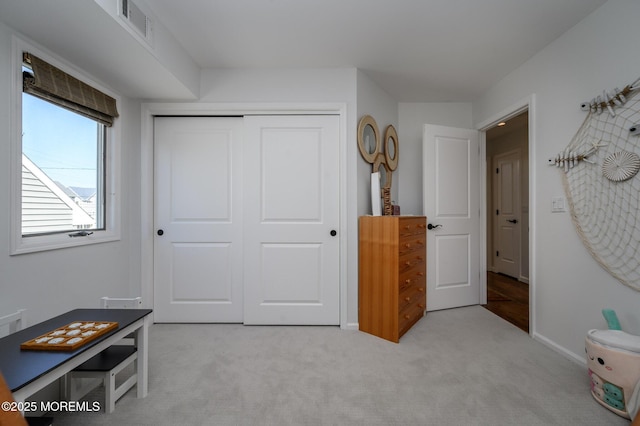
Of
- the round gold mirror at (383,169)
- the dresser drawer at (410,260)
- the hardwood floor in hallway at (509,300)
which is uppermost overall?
the round gold mirror at (383,169)

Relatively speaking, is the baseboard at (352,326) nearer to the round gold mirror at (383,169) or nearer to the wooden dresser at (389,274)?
the wooden dresser at (389,274)

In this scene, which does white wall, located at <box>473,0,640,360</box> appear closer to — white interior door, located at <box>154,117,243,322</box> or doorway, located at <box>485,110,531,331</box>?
doorway, located at <box>485,110,531,331</box>

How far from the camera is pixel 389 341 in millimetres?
2189

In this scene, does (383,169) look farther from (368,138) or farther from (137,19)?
(137,19)

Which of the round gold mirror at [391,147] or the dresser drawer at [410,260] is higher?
the round gold mirror at [391,147]

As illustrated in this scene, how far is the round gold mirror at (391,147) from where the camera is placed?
9.40ft

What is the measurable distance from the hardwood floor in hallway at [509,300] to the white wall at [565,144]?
487 millimetres

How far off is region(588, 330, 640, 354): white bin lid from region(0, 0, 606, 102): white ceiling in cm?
204

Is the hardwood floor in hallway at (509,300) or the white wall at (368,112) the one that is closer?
the white wall at (368,112)

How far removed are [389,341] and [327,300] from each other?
64 centimetres

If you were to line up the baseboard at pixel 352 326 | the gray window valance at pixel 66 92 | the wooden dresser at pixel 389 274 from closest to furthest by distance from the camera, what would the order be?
the gray window valance at pixel 66 92
the wooden dresser at pixel 389 274
the baseboard at pixel 352 326

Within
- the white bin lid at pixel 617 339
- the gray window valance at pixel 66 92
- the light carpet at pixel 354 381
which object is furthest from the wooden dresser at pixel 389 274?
the gray window valance at pixel 66 92

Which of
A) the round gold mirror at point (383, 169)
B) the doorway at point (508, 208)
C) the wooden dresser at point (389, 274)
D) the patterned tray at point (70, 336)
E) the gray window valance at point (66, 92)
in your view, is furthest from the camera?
the doorway at point (508, 208)

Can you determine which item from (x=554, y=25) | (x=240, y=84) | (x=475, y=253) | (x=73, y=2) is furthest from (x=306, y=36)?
(x=475, y=253)
